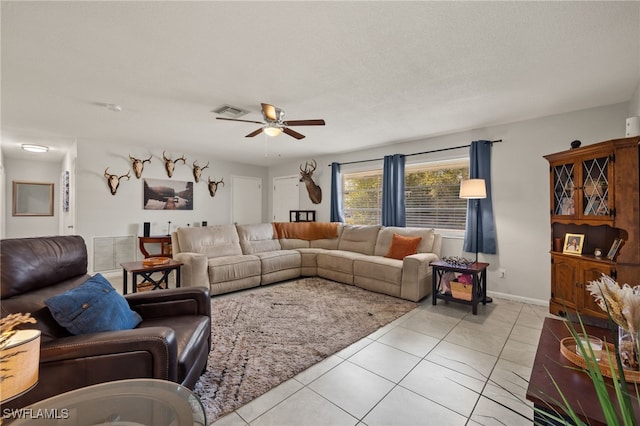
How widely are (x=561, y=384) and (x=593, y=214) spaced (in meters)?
2.50

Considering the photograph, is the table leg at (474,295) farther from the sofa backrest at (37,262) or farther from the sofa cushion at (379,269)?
the sofa backrest at (37,262)

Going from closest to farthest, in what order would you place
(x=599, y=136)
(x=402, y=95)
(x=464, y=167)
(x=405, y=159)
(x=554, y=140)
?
(x=402, y=95), (x=599, y=136), (x=554, y=140), (x=464, y=167), (x=405, y=159)

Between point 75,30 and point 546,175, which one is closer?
point 75,30

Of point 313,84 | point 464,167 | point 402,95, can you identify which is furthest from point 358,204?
point 313,84

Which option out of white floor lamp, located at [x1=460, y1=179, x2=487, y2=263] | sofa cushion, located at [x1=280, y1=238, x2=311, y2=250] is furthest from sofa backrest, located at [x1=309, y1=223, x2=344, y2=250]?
white floor lamp, located at [x1=460, y1=179, x2=487, y2=263]

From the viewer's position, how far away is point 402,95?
2.99m

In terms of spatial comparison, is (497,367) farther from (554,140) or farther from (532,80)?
(554,140)

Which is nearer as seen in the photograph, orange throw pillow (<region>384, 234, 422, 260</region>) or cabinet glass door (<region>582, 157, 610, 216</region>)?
cabinet glass door (<region>582, 157, 610, 216</region>)

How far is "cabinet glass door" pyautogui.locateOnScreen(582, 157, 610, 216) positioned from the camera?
2773 millimetres

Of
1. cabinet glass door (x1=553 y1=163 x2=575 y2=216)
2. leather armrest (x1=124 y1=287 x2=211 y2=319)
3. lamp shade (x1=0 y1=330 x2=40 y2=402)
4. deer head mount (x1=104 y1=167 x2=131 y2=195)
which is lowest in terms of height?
leather armrest (x1=124 y1=287 x2=211 y2=319)

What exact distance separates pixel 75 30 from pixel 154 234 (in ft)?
14.4

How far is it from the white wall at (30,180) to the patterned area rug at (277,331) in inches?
237

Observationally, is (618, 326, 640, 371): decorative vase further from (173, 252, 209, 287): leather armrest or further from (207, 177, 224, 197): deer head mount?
(207, 177, 224, 197): deer head mount

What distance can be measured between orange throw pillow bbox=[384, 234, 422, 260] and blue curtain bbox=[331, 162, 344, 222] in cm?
171
